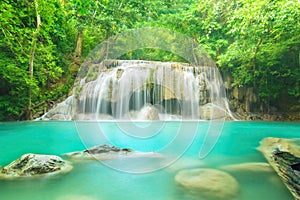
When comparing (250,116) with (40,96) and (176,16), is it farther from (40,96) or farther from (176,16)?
(40,96)

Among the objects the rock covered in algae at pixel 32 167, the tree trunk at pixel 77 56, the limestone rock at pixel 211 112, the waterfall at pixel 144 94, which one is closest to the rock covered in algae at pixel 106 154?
the rock covered in algae at pixel 32 167

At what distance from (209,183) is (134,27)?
12397 millimetres

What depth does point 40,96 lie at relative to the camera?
943 cm

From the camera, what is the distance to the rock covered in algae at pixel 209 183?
6.79ft

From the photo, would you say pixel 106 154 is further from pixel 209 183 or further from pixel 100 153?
pixel 209 183

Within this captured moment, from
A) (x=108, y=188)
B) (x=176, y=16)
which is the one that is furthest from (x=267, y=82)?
(x=108, y=188)

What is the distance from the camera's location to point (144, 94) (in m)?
10.6

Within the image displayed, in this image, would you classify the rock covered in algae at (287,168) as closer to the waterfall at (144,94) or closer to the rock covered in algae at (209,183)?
the rock covered in algae at (209,183)

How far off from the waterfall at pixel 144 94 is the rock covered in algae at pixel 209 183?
7397 millimetres

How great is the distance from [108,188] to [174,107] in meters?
8.87

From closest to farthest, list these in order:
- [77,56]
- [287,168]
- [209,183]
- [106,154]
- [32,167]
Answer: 1. [209,183]
2. [32,167]
3. [287,168]
4. [106,154]
5. [77,56]

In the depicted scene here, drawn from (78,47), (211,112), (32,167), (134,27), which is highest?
(134,27)

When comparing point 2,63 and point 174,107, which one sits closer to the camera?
point 2,63

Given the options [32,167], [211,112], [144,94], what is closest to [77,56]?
[144,94]
